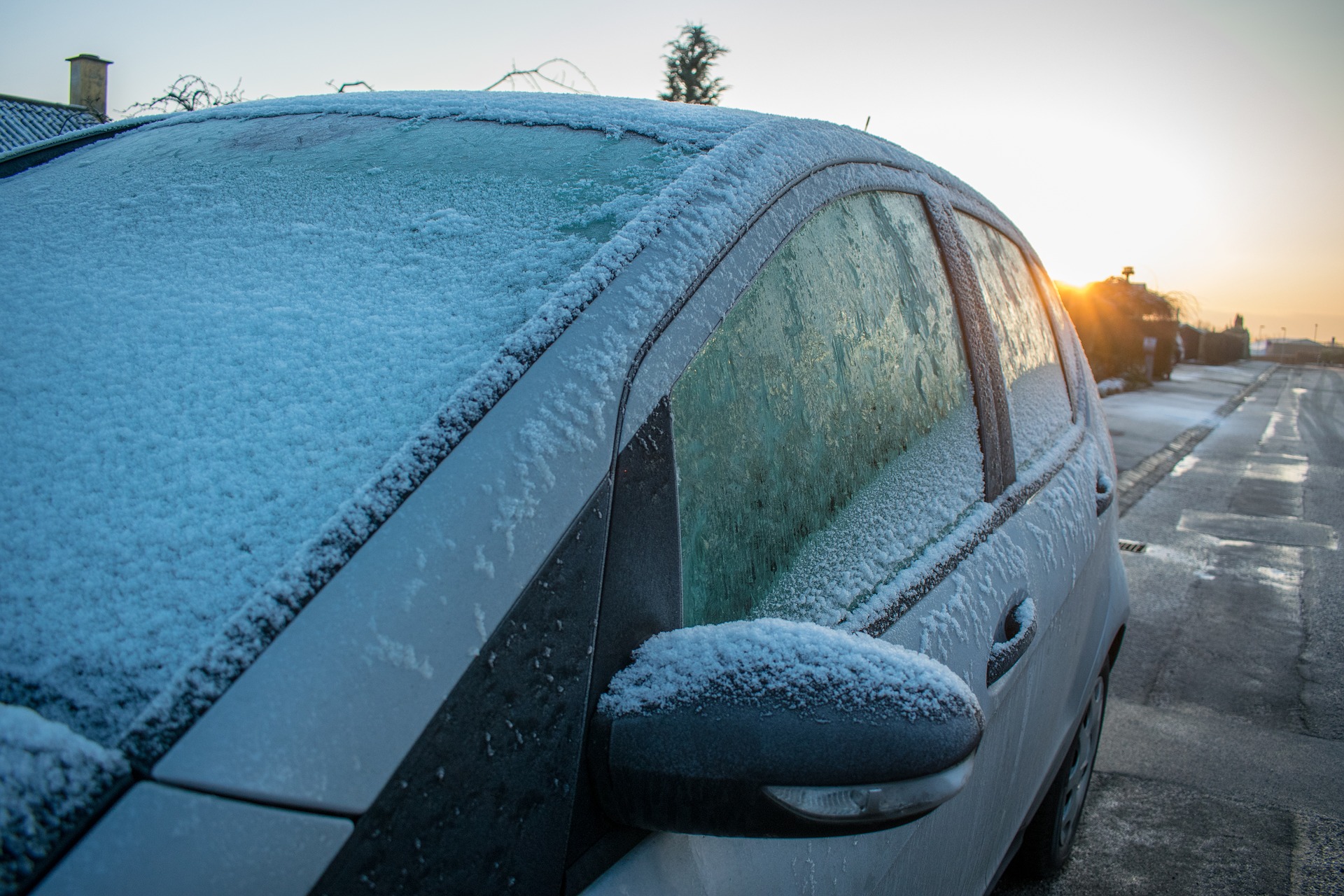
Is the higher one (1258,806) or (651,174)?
(651,174)

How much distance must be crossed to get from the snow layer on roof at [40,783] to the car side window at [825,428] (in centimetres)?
53

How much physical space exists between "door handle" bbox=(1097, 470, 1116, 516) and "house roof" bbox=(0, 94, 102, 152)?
15554 millimetres

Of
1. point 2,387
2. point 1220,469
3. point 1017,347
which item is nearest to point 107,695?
point 2,387

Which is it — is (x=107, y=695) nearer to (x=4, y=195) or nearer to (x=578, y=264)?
(x=578, y=264)

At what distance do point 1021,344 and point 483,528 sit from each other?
6.01ft

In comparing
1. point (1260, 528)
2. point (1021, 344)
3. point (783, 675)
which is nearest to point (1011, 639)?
point (783, 675)

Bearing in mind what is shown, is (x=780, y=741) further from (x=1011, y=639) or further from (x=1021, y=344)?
(x=1021, y=344)

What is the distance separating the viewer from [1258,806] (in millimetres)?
3068

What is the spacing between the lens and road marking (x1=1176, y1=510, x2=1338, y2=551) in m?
7.17

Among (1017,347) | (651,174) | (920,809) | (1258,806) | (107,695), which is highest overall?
(651,174)

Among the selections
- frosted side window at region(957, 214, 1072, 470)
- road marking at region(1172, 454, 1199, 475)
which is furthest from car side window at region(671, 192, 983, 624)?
road marking at region(1172, 454, 1199, 475)

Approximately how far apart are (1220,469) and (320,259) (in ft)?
40.1

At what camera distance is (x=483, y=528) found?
77 cm

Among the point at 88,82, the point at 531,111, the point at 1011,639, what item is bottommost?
the point at 1011,639
